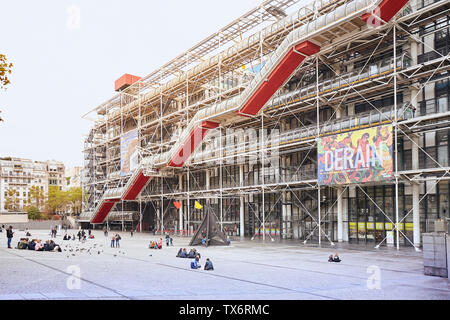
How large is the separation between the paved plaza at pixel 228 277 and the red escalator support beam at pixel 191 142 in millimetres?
14361

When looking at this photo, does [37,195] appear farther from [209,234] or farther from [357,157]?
[357,157]

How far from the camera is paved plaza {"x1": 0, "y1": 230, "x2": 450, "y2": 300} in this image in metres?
11.1

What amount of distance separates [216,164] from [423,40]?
63.9 feet

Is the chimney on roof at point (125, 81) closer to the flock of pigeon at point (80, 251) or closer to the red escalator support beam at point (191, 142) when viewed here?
the red escalator support beam at point (191, 142)

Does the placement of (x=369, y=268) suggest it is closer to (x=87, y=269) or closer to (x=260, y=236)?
(x=87, y=269)

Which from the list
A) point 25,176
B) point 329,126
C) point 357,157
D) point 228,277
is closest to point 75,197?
point 25,176

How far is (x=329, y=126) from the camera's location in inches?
1036

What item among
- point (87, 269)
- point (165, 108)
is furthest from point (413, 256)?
point (165, 108)

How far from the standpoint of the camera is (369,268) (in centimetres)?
1619

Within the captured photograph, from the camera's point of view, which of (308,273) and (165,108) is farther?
(165,108)

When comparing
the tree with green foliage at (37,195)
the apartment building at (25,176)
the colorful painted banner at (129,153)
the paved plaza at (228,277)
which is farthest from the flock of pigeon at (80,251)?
the apartment building at (25,176)

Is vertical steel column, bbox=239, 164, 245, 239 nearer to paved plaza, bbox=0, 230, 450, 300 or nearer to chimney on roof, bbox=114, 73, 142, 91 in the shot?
paved plaza, bbox=0, 230, 450, 300

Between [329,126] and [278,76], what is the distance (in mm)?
4557
